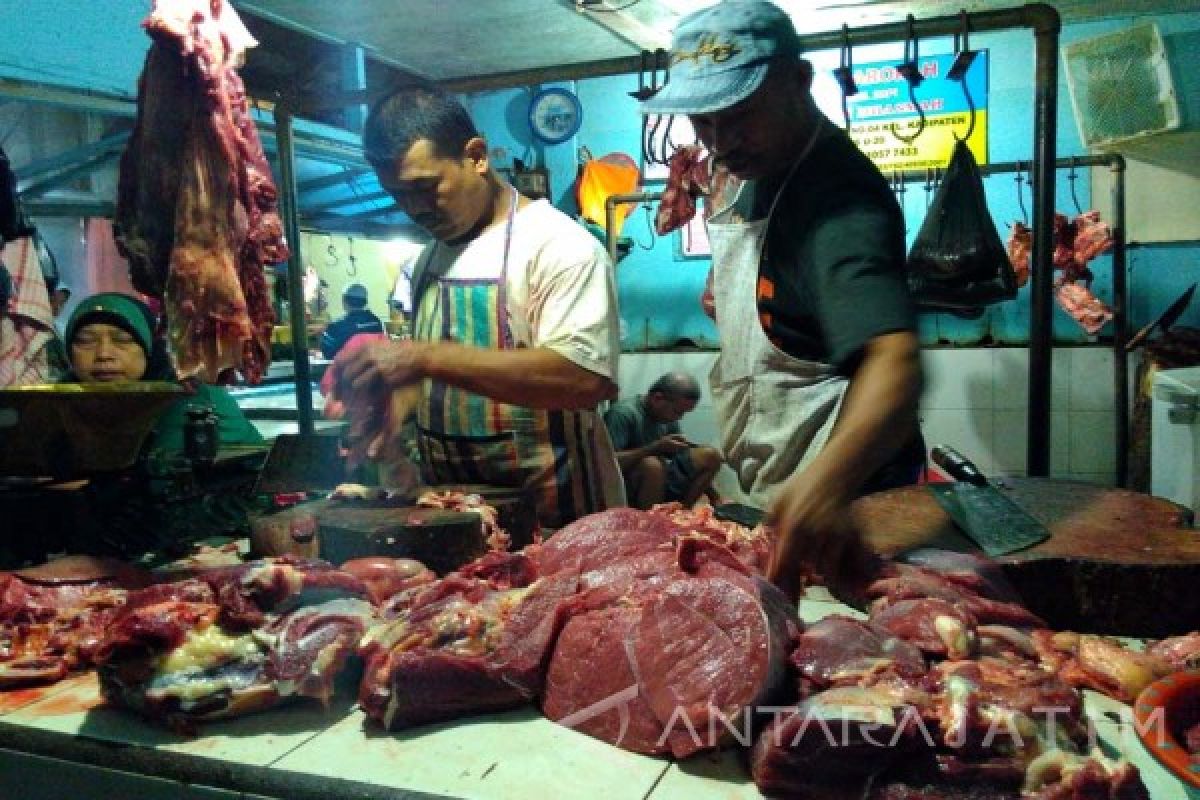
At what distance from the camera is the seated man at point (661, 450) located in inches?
269

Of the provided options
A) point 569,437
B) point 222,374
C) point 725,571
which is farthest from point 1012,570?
point 222,374

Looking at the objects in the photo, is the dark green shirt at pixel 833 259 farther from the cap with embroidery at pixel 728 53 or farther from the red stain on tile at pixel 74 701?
the red stain on tile at pixel 74 701

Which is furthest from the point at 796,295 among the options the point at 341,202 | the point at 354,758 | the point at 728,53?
the point at 341,202

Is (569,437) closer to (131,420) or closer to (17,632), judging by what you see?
(131,420)

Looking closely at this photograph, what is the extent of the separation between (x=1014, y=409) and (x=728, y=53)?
5.76 meters

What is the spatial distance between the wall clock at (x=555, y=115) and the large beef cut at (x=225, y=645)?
6384 millimetres

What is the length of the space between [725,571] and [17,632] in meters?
1.66

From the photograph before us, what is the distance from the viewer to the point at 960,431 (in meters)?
7.37

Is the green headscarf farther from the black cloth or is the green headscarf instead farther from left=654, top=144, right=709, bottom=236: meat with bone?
left=654, top=144, right=709, bottom=236: meat with bone

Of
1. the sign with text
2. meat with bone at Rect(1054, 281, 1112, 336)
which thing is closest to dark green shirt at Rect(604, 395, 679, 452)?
the sign with text

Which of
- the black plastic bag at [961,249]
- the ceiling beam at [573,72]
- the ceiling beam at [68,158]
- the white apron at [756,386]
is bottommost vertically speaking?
the white apron at [756,386]

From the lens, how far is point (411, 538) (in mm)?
2434

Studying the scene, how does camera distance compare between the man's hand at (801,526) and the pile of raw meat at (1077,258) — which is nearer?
the man's hand at (801,526)

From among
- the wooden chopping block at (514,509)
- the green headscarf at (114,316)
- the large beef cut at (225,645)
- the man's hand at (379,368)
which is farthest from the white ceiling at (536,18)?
the large beef cut at (225,645)
